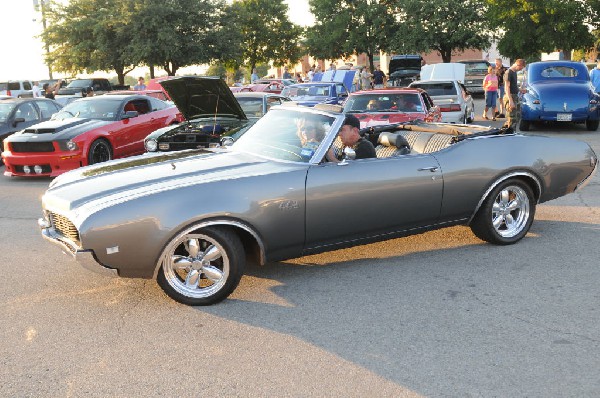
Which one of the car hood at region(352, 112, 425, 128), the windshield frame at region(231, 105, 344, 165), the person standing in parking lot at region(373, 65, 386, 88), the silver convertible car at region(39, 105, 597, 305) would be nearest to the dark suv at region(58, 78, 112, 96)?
the person standing in parking lot at region(373, 65, 386, 88)

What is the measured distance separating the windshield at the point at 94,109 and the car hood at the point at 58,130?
12.9 inches

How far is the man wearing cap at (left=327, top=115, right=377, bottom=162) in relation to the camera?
5277 mm

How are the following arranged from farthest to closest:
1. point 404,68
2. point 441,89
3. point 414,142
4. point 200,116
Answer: point 404,68
point 441,89
point 200,116
point 414,142

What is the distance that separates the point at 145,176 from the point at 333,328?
1940 mm

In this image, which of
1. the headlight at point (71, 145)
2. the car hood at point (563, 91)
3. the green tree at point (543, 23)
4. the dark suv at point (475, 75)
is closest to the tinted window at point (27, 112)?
the headlight at point (71, 145)

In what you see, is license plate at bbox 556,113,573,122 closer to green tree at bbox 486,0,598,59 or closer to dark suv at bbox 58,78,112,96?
dark suv at bbox 58,78,112,96

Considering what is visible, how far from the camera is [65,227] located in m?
4.49

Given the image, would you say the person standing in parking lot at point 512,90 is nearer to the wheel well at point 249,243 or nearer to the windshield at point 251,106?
the windshield at point 251,106

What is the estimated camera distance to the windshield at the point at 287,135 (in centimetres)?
505

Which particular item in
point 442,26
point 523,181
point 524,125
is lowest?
point 524,125

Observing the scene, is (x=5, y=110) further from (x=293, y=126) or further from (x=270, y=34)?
(x=270, y=34)

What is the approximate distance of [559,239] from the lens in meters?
5.98

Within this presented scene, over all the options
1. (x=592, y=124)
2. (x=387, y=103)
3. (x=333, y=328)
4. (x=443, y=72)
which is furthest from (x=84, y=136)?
(x=443, y=72)

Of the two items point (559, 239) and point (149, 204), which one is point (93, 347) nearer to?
point (149, 204)
